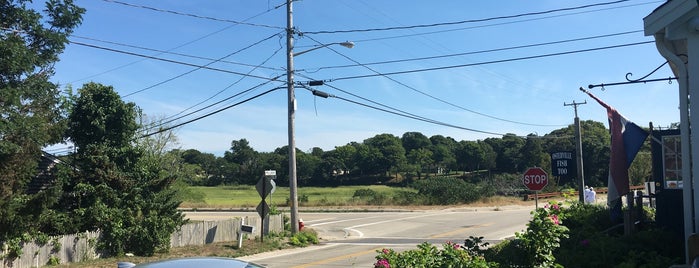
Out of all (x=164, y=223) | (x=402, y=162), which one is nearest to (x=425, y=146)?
(x=402, y=162)

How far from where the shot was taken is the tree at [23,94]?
12211mm

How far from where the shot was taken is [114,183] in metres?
16.3

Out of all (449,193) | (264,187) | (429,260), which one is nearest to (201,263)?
(429,260)

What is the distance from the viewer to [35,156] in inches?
560

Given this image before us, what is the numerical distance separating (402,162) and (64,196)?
381ft

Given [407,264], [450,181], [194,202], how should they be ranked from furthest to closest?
[194,202] < [450,181] < [407,264]

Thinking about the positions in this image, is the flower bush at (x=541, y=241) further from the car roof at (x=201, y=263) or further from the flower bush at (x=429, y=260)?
the car roof at (x=201, y=263)

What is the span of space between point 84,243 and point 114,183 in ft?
7.20

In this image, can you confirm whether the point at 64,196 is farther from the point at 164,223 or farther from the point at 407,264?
the point at 407,264

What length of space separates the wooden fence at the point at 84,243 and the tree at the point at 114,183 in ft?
1.41

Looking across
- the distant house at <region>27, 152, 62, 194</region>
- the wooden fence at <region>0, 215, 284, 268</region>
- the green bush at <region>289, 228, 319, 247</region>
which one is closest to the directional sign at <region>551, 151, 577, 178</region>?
the green bush at <region>289, 228, 319, 247</region>

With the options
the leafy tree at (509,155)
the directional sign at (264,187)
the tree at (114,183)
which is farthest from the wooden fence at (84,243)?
the leafy tree at (509,155)

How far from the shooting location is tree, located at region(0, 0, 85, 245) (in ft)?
40.1

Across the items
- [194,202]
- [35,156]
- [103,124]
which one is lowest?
[194,202]
